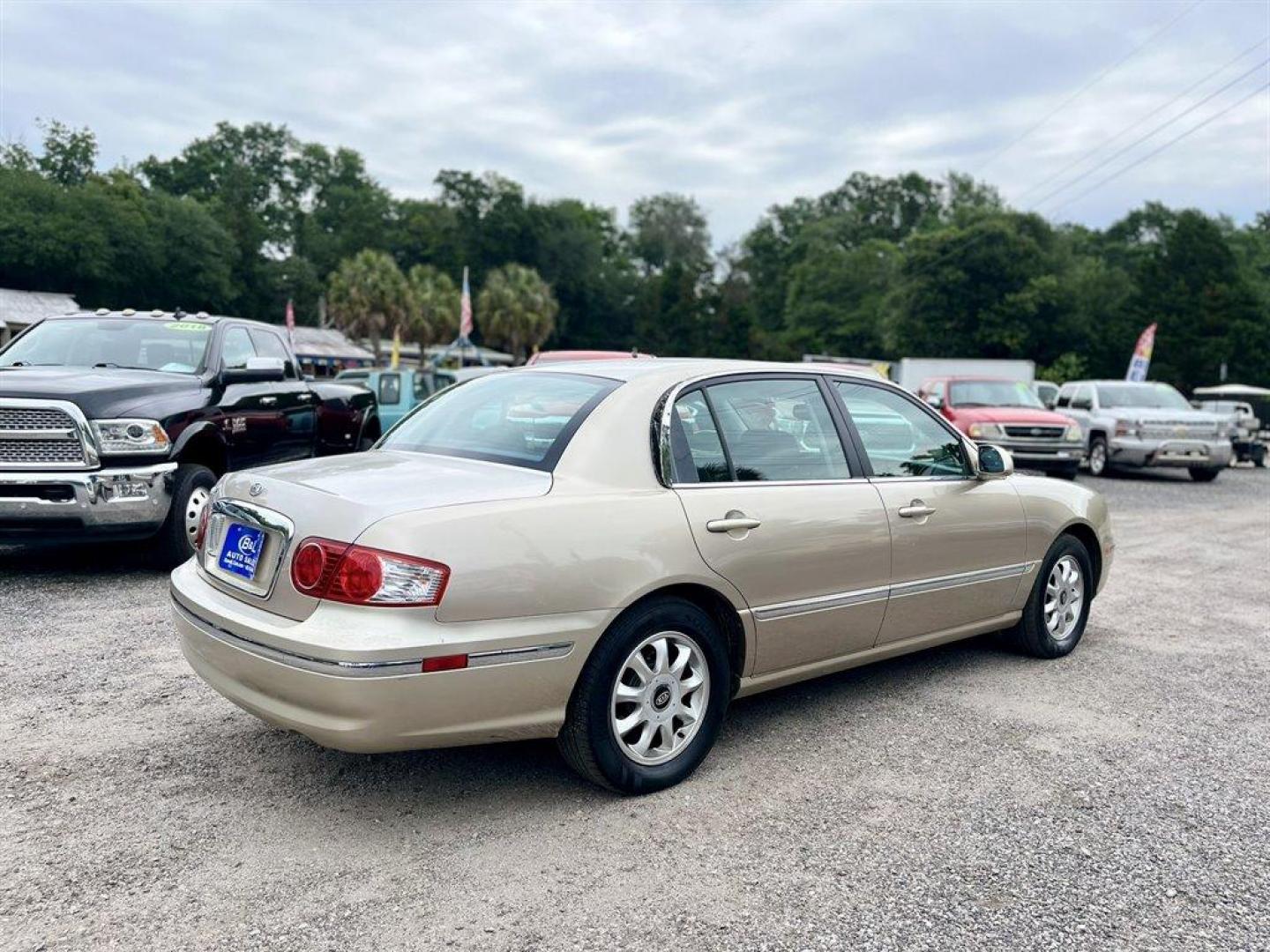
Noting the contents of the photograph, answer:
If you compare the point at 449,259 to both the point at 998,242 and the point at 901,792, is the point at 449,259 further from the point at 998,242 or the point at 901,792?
the point at 901,792

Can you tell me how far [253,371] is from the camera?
7.55 meters

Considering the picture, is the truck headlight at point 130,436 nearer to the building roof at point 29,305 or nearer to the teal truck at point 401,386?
the teal truck at point 401,386

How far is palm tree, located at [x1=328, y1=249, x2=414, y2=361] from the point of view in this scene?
5156 centimetres

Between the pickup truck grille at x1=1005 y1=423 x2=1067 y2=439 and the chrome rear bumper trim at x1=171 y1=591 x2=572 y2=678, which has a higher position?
the pickup truck grille at x1=1005 y1=423 x2=1067 y2=439

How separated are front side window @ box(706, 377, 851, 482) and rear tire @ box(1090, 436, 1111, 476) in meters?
14.9

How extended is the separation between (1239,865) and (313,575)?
10.0ft

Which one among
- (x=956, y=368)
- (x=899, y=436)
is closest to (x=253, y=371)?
(x=899, y=436)

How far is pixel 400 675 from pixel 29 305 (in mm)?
48799

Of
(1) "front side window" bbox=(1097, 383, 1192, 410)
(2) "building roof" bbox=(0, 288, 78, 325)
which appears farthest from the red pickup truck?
(2) "building roof" bbox=(0, 288, 78, 325)

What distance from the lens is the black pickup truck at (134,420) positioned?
6.18 m

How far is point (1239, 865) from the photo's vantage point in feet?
10.2

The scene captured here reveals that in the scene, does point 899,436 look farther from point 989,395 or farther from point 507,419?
point 989,395

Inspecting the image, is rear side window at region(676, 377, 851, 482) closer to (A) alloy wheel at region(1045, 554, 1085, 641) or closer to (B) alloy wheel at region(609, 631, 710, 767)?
(B) alloy wheel at region(609, 631, 710, 767)

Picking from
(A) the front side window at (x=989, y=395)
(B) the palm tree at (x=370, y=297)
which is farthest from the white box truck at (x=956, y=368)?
(B) the palm tree at (x=370, y=297)
